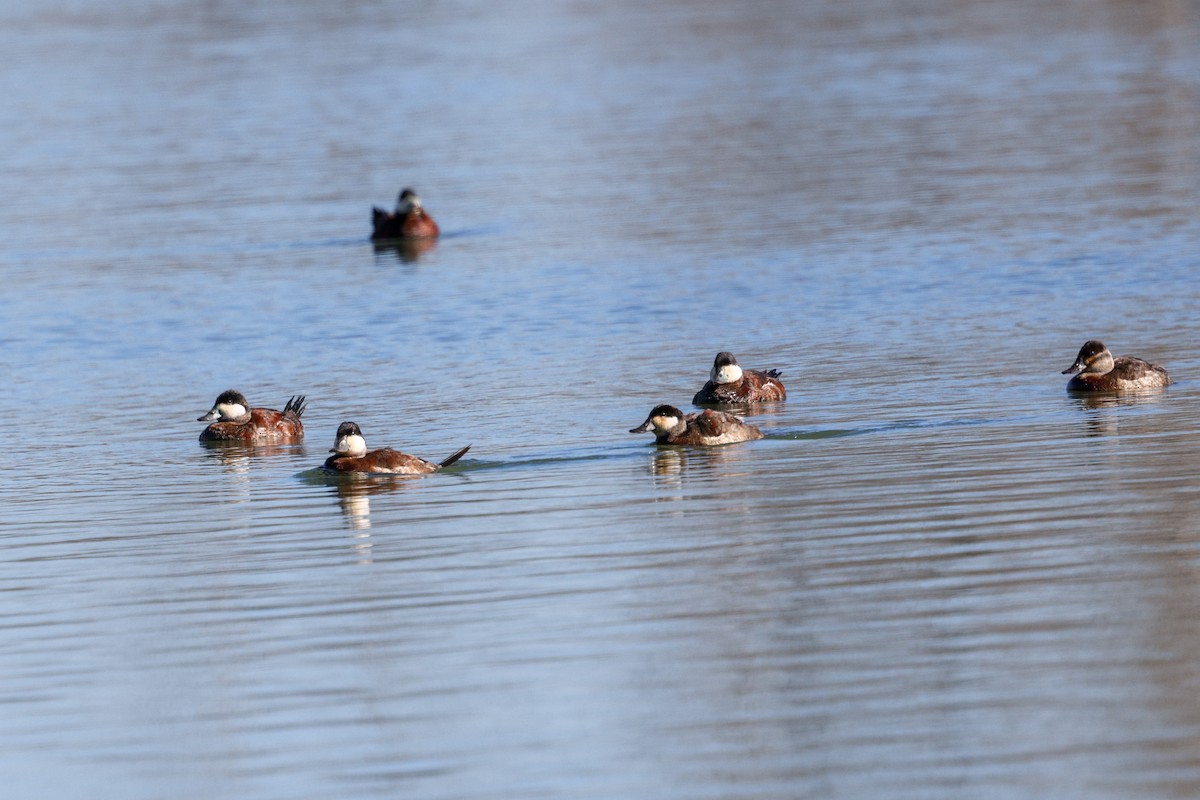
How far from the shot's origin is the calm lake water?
995 cm

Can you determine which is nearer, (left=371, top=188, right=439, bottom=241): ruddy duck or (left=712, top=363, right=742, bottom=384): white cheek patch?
(left=712, top=363, right=742, bottom=384): white cheek patch

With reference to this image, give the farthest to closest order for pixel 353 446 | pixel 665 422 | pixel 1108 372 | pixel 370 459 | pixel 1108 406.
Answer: pixel 1108 372 < pixel 1108 406 < pixel 665 422 < pixel 353 446 < pixel 370 459

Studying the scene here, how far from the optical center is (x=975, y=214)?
3186 centimetres

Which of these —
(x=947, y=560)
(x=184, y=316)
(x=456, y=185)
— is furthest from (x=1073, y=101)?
(x=947, y=560)

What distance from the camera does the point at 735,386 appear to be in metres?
19.1

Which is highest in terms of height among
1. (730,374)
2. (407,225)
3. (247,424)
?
(407,225)

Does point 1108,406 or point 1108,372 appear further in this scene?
point 1108,372

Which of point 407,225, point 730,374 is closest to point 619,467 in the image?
point 730,374

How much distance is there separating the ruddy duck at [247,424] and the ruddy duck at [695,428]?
3.39 meters

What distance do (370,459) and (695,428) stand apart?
8.87 feet

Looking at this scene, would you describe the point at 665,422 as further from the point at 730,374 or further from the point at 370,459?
the point at 370,459

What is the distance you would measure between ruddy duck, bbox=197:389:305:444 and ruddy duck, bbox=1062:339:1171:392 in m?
6.93

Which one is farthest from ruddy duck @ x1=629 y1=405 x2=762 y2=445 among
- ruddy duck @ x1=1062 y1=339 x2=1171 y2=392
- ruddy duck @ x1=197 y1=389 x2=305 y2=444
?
ruddy duck @ x1=197 y1=389 x2=305 y2=444

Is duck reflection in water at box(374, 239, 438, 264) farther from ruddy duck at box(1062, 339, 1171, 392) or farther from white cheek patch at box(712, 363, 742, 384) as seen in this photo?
ruddy duck at box(1062, 339, 1171, 392)
